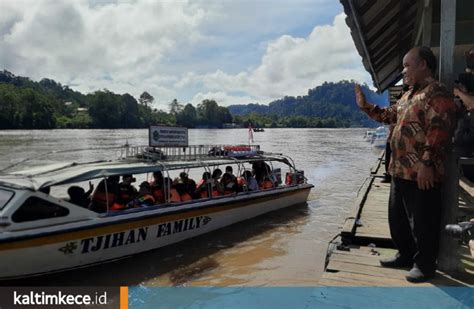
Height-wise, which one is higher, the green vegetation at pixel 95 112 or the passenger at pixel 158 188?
the green vegetation at pixel 95 112

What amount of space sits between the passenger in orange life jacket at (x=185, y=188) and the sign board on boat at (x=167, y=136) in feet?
3.00

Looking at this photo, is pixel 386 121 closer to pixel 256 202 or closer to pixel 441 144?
pixel 441 144

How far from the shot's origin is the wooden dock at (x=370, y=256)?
13.5 feet

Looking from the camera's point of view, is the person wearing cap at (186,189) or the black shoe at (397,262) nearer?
the black shoe at (397,262)

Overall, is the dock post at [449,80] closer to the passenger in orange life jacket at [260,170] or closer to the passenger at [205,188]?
the passenger at [205,188]

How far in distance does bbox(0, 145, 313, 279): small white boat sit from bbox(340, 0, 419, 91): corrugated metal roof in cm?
517

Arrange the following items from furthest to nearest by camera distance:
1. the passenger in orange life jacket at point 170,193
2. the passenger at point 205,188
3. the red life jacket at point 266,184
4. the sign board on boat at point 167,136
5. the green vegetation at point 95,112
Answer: the green vegetation at point 95,112
the red life jacket at point 266,184
the passenger at point 205,188
the sign board on boat at point 167,136
the passenger in orange life jacket at point 170,193

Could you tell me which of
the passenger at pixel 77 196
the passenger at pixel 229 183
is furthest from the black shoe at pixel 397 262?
the passenger at pixel 229 183

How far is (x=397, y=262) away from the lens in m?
4.50

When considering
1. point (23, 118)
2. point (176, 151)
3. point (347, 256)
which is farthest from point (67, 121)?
point (347, 256)

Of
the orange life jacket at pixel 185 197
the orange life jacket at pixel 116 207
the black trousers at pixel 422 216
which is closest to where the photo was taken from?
the black trousers at pixel 422 216

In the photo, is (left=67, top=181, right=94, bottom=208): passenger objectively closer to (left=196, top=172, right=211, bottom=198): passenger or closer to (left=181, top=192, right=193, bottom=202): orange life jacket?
(left=181, top=192, right=193, bottom=202): orange life jacket

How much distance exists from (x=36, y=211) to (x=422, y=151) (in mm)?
6410

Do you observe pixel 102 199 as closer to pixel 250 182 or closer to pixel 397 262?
pixel 250 182
